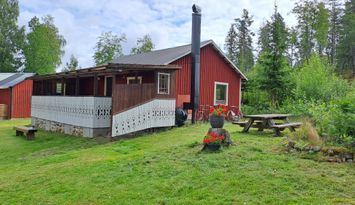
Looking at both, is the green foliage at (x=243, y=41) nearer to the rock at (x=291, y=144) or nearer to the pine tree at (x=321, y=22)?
the pine tree at (x=321, y=22)

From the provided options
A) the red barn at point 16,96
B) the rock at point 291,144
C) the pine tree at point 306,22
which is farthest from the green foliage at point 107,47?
the rock at point 291,144

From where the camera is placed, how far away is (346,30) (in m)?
37.5

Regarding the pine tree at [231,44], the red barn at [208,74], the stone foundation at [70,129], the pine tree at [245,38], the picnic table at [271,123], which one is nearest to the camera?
the picnic table at [271,123]

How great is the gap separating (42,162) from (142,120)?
13.2ft

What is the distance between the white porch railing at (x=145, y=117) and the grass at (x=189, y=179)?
9.38 feet

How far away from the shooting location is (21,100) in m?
24.7

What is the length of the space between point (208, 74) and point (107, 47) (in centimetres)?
2716

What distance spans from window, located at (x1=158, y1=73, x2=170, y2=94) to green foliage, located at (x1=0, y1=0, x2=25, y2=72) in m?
30.8

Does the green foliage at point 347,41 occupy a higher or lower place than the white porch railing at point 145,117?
higher

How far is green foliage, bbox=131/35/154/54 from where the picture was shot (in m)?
42.4

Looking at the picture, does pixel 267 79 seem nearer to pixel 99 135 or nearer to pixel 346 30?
pixel 99 135

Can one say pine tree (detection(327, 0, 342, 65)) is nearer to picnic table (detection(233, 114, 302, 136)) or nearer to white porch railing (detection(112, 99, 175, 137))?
white porch railing (detection(112, 99, 175, 137))

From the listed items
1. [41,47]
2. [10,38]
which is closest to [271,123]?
[41,47]

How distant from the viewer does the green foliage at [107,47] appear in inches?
1602
